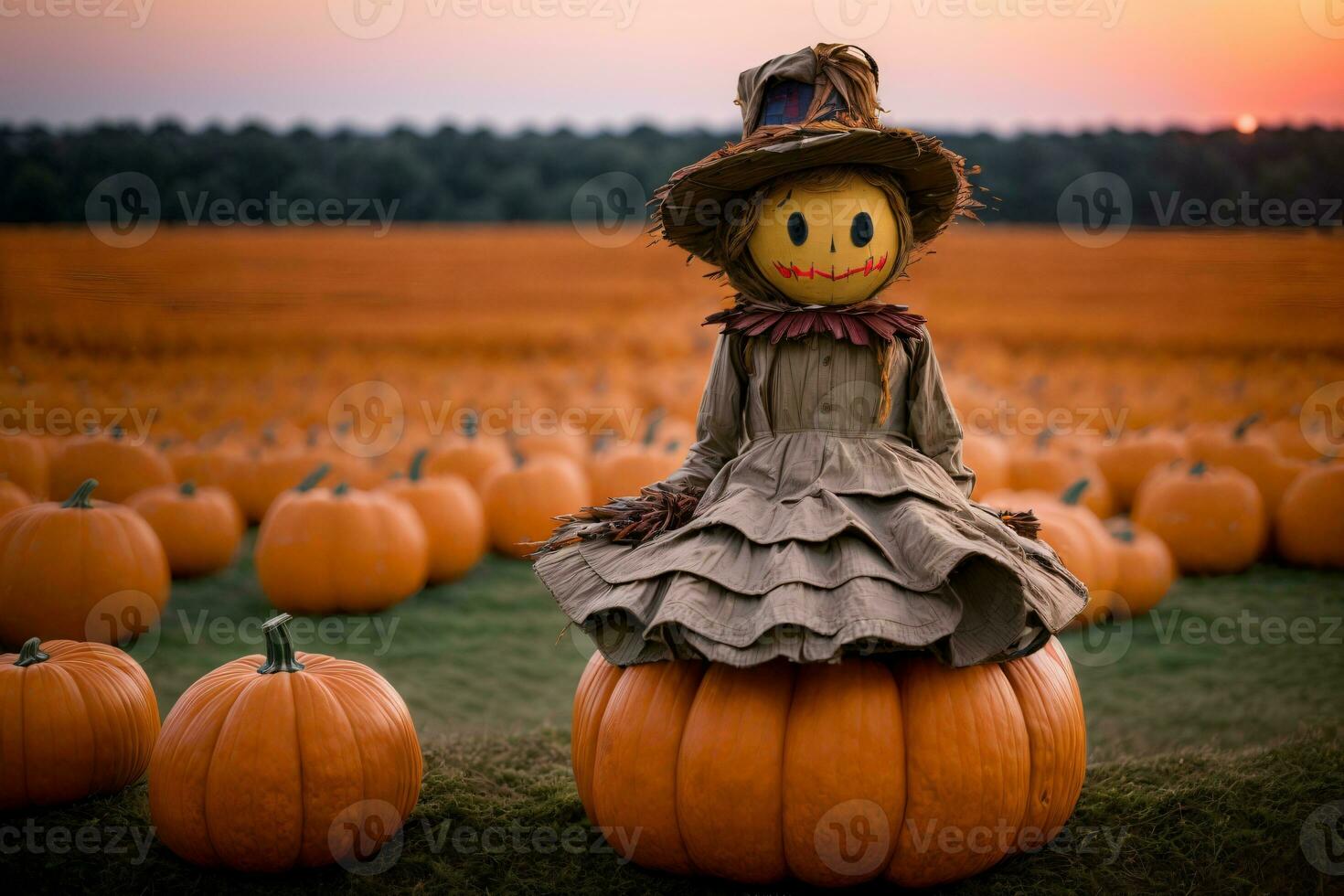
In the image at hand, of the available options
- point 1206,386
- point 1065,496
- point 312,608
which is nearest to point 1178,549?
point 1065,496

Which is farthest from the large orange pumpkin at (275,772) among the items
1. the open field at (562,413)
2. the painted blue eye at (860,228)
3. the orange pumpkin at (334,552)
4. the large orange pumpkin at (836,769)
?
the orange pumpkin at (334,552)

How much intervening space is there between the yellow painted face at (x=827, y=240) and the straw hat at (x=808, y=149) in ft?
0.30

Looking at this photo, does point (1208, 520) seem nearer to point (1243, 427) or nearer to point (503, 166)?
point (1243, 427)

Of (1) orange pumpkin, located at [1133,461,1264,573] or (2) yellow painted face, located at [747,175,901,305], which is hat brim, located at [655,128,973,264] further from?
(1) orange pumpkin, located at [1133,461,1264,573]

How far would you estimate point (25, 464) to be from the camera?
623 cm

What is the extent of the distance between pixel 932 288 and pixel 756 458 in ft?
38.2

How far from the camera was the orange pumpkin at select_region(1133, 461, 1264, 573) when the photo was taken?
6.75 m

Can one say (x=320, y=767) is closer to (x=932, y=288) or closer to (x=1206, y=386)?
(x=1206, y=386)

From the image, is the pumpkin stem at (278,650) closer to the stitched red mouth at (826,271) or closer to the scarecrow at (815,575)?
the scarecrow at (815,575)

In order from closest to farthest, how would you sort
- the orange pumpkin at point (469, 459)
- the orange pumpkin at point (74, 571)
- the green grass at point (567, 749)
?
the green grass at point (567, 749), the orange pumpkin at point (74, 571), the orange pumpkin at point (469, 459)

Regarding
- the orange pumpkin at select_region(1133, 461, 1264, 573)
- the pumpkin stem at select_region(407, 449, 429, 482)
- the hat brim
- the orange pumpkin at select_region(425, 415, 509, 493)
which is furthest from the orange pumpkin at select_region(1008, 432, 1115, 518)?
the hat brim

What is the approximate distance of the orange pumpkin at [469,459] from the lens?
8.16 m

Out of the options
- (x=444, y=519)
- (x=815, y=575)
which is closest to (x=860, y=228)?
(x=815, y=575)

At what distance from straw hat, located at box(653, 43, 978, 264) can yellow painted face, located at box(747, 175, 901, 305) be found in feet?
0.30
